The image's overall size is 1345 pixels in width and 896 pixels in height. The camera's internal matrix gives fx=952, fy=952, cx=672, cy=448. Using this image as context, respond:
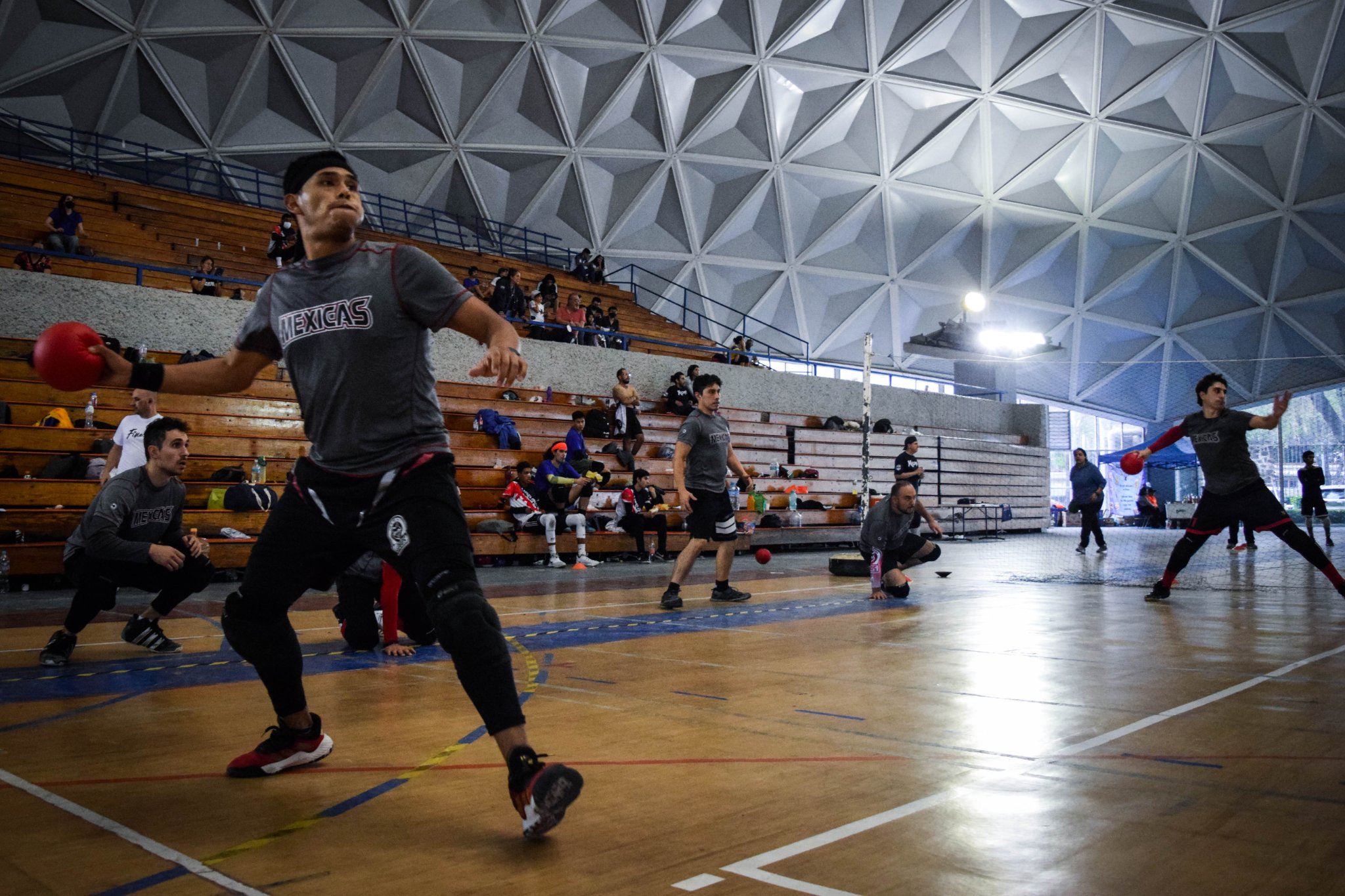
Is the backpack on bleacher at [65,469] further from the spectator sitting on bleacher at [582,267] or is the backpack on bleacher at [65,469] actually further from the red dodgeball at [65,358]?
the spectator sitting on bleacher at [582,267]

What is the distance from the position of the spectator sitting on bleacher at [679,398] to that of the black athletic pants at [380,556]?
16.4 m

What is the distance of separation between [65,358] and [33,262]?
578 inches

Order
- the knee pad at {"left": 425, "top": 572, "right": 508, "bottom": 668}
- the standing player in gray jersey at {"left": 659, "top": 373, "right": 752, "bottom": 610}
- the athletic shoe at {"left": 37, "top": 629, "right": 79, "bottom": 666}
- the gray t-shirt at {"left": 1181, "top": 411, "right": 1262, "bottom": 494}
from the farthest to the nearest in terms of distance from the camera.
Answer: the standing player in gray jersey at {"left": 659, "top": 373, "right": 752, "bottom": 610}, the gray t-shirt at {"left": 1181, "top": 411, "right": 1262, "bottom": 494}, the athletic shoe at {"left": 37, "top": 629, "right": 79, "bottom": 666}, the knee pad at {"left": 425, "top": 572, "right": 508, "bottom": 668}

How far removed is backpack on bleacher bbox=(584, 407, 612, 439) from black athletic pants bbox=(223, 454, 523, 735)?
14386 mm

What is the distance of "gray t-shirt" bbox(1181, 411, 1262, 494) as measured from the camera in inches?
337

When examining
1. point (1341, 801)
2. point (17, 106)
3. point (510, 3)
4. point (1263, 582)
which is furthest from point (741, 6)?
point (1341, 801)

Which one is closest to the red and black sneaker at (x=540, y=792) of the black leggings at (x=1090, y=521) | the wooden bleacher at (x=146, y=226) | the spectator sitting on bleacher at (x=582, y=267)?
the wooden bleacher at (x=146, y=226)

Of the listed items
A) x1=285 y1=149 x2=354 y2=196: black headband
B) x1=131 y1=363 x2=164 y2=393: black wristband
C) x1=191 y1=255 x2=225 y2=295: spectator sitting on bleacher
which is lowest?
x1=131 y1=363 x2=164 y2=393: black wristband

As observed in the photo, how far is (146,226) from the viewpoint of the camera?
1958cm

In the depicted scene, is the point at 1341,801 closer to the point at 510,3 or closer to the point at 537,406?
the point at 537,406

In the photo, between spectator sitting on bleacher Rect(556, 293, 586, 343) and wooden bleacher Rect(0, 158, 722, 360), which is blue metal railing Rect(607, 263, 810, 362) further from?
spectator sitting on bleacher Rect(556, 293, 586, 343)

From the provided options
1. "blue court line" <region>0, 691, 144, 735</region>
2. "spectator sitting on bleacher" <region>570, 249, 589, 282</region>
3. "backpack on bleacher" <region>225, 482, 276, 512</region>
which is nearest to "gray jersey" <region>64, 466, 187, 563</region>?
"blue court line" <region>0, 691, 144, 735</region>

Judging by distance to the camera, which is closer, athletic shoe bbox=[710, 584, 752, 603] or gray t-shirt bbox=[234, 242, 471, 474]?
gray t-shirt bbox=[234, 242, 471, 474]

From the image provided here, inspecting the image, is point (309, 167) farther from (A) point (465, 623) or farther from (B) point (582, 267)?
(B) point (582, 267)
